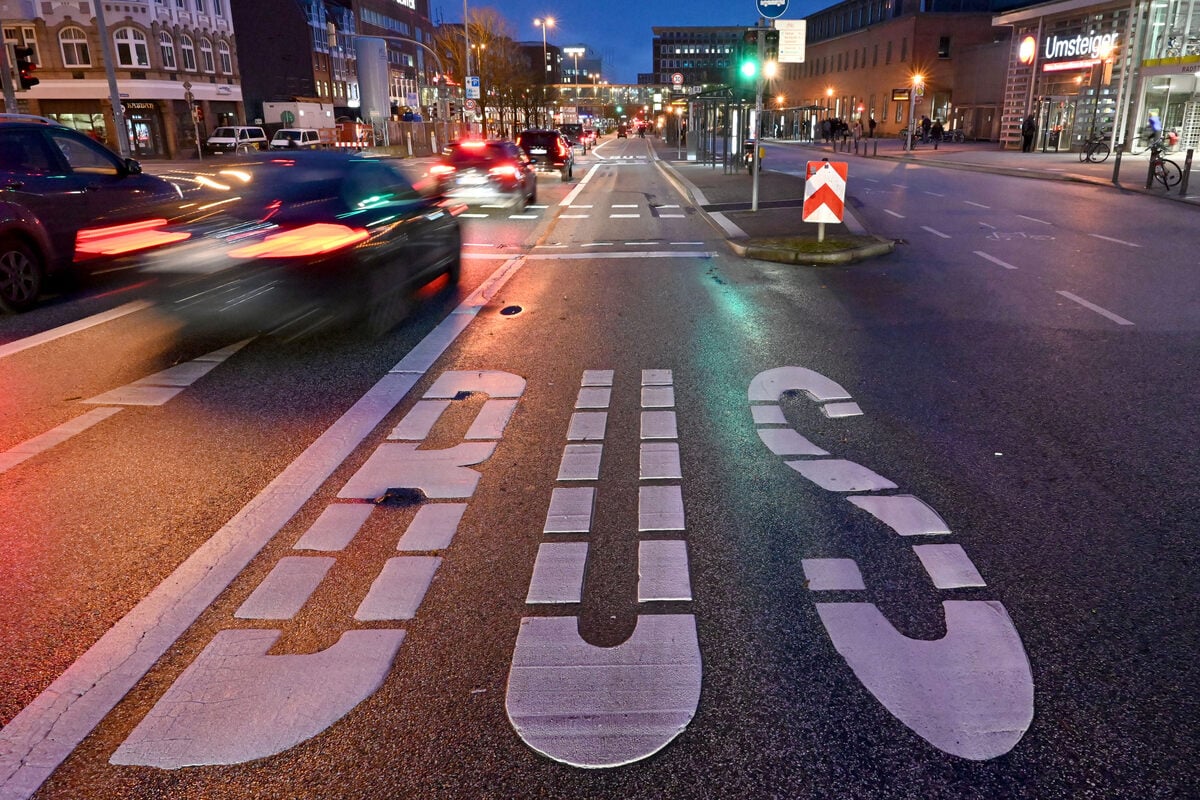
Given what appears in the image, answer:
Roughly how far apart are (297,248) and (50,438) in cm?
276

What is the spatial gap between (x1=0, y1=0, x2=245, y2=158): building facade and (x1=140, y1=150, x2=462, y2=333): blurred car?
4553 centimetres

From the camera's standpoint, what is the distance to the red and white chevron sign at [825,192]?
12.0m

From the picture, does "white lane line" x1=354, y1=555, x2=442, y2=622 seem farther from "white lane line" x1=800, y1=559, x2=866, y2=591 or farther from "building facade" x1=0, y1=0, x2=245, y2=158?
"building facade" x1=0, y1=0, x2=245, y2=158

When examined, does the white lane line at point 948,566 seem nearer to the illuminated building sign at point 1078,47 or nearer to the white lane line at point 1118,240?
the white lane line at point 1118,240

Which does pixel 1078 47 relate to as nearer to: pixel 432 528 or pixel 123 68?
pixel 432 528

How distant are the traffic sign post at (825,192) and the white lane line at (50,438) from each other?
369 inches

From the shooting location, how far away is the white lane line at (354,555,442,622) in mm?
3439

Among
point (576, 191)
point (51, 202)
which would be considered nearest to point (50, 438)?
point (51, 202)

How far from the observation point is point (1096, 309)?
29.1 ft

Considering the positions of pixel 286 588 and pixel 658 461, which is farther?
pixel 658 461

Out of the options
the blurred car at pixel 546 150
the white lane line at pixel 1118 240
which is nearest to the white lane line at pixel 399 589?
the white lane line at pixel 1118 240

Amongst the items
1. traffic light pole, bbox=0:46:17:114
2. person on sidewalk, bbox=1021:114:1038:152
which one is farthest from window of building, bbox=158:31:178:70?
person on sidewalk, bbox=1021:114:1038:152

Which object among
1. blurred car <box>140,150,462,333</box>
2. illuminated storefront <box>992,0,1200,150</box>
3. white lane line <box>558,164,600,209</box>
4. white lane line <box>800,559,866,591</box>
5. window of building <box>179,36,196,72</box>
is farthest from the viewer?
window of building <box>179,36,196,72</box>

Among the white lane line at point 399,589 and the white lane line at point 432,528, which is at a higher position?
the white lane line at point 432,528
